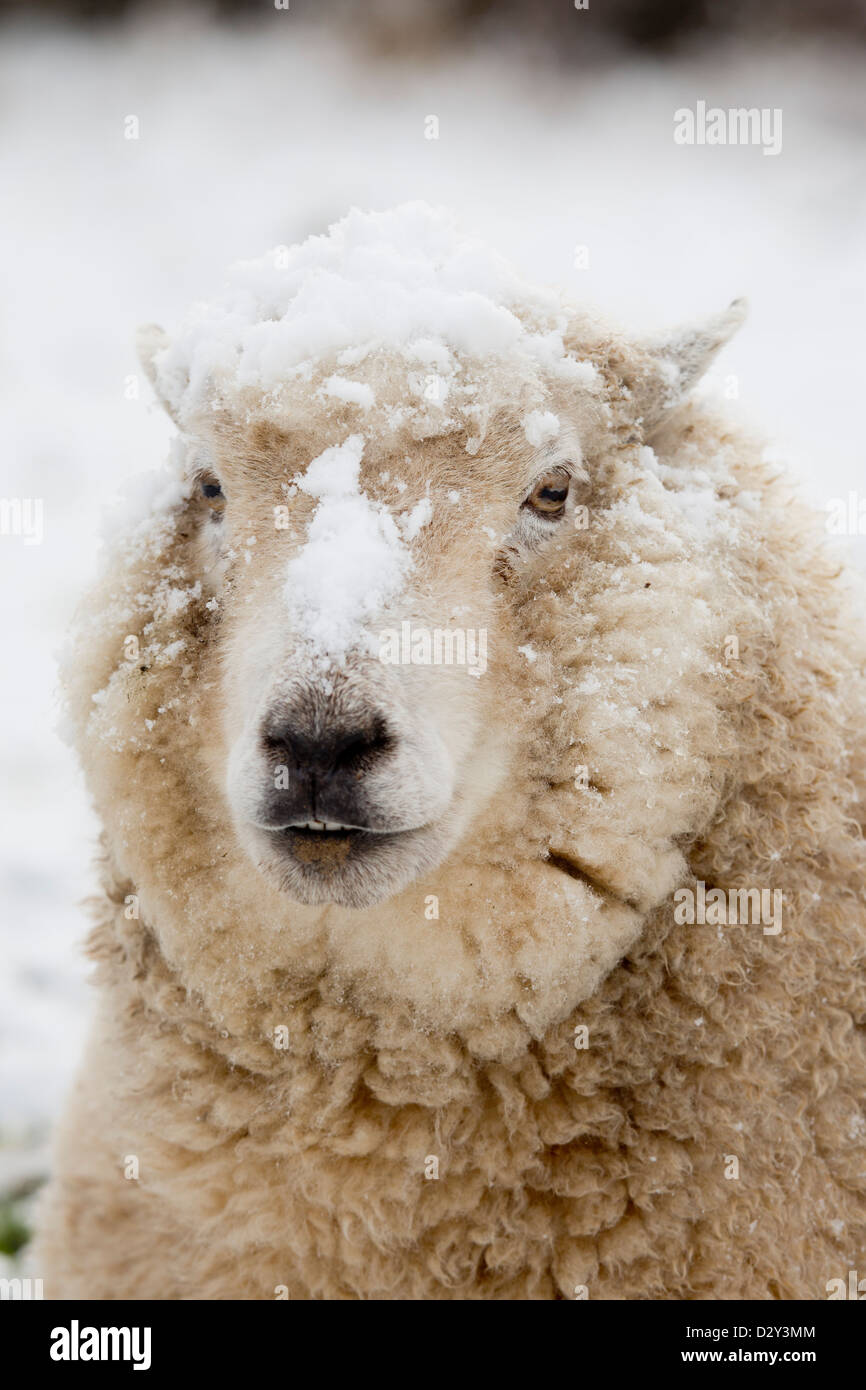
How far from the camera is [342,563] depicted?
227 centimetres

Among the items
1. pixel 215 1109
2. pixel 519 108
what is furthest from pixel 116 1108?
pixel 519 108

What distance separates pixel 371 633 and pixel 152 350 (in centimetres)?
135

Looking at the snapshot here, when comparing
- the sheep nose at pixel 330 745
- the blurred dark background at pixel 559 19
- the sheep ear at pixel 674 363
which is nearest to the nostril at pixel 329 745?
the sheep nose at pixel 330 745

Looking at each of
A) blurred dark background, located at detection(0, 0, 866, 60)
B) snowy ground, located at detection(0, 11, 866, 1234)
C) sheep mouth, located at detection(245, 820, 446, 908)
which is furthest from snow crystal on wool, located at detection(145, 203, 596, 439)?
blurred dark background, located at detection(0, 0, 866, 60)

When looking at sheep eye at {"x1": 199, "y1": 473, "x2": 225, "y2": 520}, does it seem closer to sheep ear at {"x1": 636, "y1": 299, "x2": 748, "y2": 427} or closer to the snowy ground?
sheep ear at {"x1": 636, "y1": 299, "x2": 748, "y2": 427}

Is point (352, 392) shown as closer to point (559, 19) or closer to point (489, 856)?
point (489, 856)

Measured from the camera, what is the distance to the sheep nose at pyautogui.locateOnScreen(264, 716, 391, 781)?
207 cm

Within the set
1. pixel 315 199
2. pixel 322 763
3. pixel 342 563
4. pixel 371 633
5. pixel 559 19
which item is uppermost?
pixel 559 19

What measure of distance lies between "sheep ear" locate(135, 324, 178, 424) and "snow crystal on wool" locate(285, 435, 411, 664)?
755 millimetres

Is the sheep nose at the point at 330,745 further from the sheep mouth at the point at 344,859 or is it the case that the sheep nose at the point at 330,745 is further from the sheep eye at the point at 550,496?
the sheep eye at the point at 550,496

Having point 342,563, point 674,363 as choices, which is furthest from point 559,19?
point 342,563
